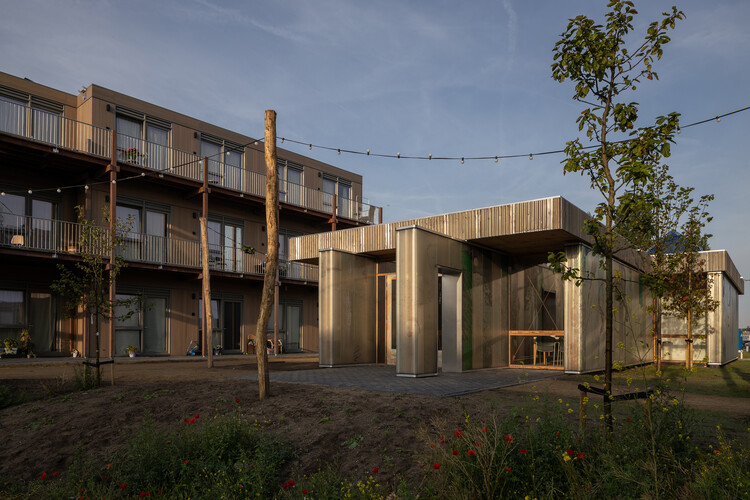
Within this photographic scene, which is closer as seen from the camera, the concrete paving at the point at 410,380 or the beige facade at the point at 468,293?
the concrete paving at the point at 410,380

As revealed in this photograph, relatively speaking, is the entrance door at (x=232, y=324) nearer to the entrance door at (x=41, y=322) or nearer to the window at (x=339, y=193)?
the entrance door at (x=41, y=322)

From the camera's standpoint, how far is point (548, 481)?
4.39m

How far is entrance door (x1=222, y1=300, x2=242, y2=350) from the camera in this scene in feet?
75.6

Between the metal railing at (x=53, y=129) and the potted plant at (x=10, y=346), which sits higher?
the metal railing at (x=53, y=129)

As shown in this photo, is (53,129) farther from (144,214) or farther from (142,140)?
(144,214)

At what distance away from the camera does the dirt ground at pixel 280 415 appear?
5765 millimetres

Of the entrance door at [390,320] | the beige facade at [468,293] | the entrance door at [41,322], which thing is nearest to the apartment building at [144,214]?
the entrance door at [41,322]

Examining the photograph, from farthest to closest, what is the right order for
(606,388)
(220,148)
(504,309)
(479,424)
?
(220,148), (504,309), (479,424), (606,388)

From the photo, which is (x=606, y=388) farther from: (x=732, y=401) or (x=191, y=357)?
(x=191, y=357)

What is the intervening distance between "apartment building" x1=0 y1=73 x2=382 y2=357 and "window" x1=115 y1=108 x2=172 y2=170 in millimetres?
41

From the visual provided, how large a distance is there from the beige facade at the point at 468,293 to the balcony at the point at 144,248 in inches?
221

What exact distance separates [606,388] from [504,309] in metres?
9.92

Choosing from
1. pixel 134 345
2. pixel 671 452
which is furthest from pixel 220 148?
pixel 671 452

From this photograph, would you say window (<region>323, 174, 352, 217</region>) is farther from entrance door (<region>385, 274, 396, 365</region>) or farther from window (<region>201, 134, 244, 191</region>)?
entrance door (<region>385, 274, 396, 365</region>)
